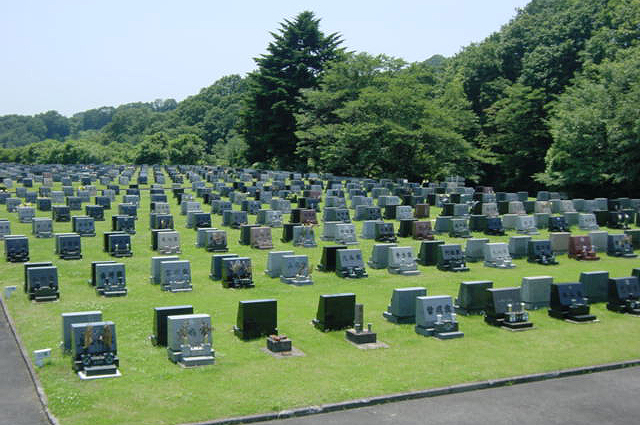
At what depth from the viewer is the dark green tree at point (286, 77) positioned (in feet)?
290

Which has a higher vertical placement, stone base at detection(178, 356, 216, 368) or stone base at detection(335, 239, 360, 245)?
stone base at detection(335, 239, 360, 245)

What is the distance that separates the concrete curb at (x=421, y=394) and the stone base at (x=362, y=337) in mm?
3520

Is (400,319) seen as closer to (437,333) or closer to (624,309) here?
(437,333)

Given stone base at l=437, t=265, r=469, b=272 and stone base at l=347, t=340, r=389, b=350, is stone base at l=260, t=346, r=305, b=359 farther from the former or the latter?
stone base at l=437, t=265, r=469, b=272

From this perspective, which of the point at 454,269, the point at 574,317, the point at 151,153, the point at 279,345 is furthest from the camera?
the point at 151,153

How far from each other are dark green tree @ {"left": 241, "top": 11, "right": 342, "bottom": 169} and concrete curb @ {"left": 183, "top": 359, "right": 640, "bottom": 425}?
2856 inches

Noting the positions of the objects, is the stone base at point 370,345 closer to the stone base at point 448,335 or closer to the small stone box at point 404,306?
the stone base at point 448,335

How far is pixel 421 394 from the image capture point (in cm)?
1486

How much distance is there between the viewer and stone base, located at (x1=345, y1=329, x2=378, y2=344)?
18.3 meters

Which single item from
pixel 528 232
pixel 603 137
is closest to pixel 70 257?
pixel 528 232

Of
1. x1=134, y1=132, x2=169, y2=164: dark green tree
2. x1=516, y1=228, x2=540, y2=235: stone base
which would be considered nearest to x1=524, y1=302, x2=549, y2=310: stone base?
x1=516, y1=228, x2=540, y2=235: stone base

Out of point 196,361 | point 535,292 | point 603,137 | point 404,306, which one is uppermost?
point 603,137

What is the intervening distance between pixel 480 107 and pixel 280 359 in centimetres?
7303

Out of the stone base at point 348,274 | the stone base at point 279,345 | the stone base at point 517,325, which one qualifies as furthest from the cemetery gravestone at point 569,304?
the stone base at point 279,345
